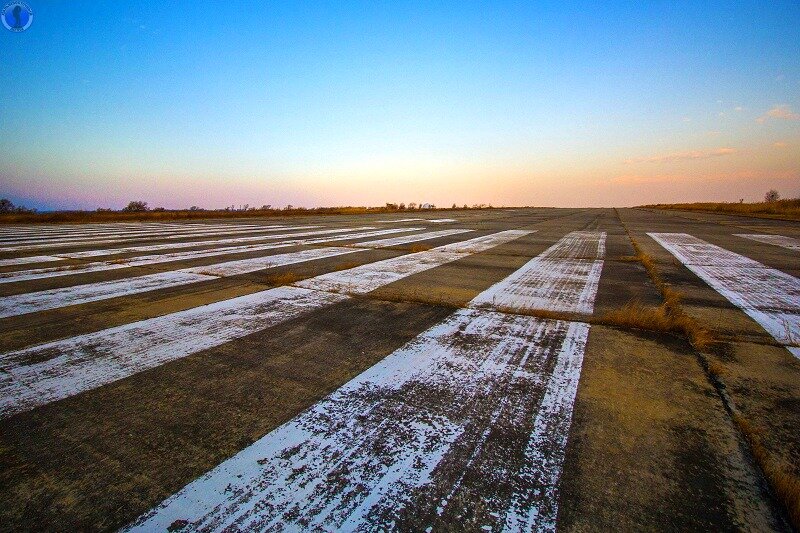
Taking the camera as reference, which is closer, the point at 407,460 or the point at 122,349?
the point at 407,460

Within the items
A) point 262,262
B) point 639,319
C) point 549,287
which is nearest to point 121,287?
point 262,262

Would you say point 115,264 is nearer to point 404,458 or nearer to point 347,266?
point 347,266

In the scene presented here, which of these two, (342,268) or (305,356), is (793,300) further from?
(342,268)

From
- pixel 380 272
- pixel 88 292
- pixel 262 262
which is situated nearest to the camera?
pixel 88 292

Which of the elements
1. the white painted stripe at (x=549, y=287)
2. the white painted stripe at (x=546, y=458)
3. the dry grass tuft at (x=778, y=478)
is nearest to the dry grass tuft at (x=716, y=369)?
the dry grass tuft at (x=778, y=478)

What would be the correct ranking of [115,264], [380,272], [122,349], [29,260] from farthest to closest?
[29,260], [115,264], [380,272], [122,349]

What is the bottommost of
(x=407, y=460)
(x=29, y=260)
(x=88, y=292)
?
(x=407, y=460)

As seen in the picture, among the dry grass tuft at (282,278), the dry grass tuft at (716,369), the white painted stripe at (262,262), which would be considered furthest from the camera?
the white painted stripe at (262,262)

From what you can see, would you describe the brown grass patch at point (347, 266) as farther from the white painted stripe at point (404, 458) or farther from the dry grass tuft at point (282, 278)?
the white painted stripe at point (404, 458)
